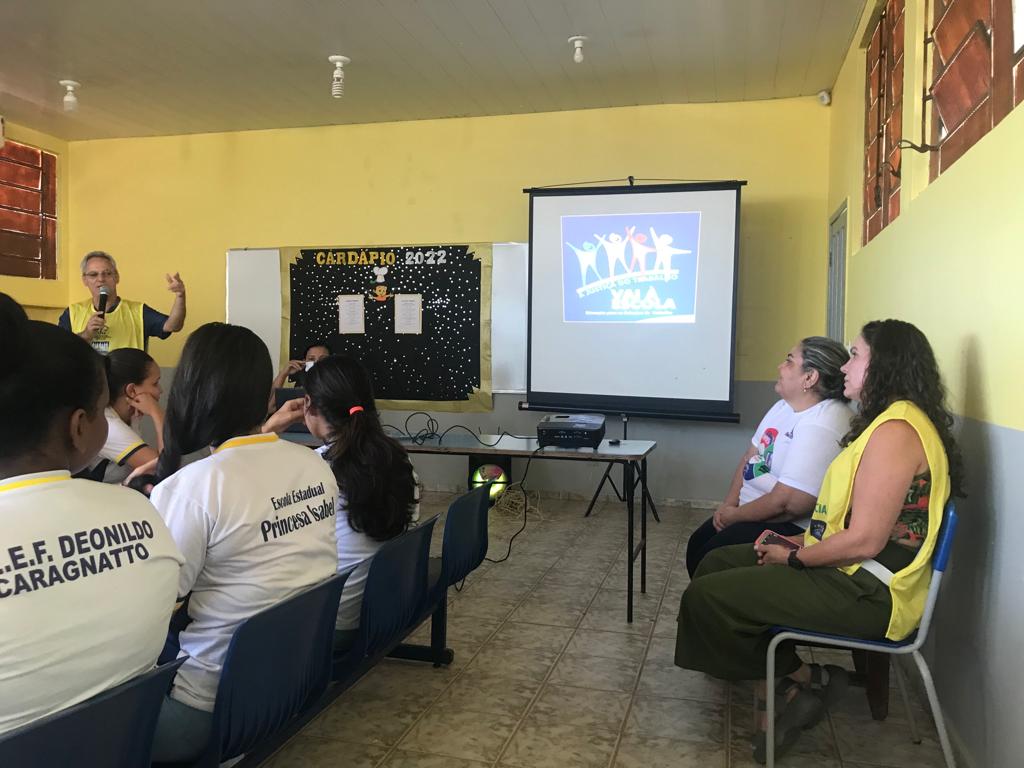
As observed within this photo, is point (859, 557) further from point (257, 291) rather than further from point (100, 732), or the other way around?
point (257, 291)

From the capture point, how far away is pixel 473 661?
265cm

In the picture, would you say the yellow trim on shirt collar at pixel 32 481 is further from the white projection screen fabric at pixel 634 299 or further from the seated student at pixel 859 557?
the white projection screen fabric at pixel 634 299

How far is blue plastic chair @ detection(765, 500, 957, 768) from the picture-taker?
1767 millimetres

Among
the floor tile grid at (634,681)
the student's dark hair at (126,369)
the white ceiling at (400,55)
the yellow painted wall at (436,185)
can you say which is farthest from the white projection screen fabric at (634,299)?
the student's dark hair at (126,369)

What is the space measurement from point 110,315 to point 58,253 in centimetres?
268

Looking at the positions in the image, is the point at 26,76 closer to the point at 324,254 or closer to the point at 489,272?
the point at 324,254

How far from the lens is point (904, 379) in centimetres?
197

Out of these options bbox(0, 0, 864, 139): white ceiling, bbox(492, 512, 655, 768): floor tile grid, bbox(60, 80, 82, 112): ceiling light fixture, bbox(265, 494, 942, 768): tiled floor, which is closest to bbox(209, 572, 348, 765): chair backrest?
bbox(265, 494, 942, 768): tiled floor

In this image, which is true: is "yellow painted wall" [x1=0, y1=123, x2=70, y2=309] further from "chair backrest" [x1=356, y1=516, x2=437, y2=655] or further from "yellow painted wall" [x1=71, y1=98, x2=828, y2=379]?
"chair backrest" [x1=356, y1=516, x2=437, y2=655]

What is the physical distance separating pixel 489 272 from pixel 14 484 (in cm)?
456

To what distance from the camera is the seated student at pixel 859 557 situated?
183 centimetres

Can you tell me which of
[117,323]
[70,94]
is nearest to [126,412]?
[117,323]

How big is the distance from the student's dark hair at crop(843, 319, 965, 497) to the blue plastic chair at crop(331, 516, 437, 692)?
1260mm

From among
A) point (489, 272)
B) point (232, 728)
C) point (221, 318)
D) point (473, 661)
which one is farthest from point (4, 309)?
point (221, 318)
